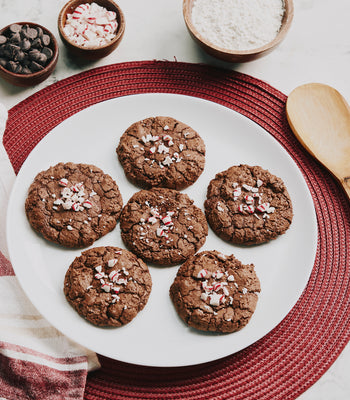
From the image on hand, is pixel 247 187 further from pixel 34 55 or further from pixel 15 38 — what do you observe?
pixel 15 38

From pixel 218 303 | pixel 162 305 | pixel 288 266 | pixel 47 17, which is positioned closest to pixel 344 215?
pixel 288 266

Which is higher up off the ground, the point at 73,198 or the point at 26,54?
the point at 26,54

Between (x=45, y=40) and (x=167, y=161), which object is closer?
(x=167, y=161)

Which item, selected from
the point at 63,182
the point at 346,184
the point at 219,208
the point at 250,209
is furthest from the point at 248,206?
the point at 63,182

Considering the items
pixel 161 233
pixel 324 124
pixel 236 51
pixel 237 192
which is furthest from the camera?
pixel 324 124

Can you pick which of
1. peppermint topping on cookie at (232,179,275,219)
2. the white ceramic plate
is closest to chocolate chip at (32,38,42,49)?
the white ceramic plate

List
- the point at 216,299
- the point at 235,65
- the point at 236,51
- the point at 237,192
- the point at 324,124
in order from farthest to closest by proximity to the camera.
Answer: the point at 235,65, the point at 324,124, the point at 236,51, the point at 237,192, the point at 216,299

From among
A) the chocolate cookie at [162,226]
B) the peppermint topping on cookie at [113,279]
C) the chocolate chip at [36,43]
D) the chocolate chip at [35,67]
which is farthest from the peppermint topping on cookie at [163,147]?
the chocolate chip at [36,43]

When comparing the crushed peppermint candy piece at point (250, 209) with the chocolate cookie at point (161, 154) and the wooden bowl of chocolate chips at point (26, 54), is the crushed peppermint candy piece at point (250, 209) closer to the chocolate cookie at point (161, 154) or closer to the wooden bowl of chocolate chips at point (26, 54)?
the chocolate cookie at point (161, 154)
